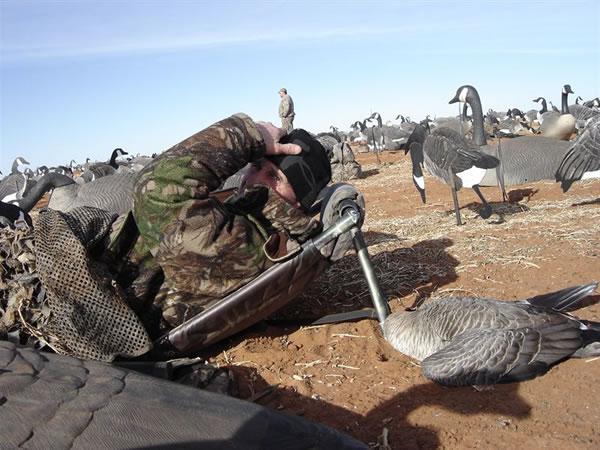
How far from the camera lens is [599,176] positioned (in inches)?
319

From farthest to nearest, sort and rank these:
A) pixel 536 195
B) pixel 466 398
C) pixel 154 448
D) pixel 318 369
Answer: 1. pixel 536 195
2. pixel 318 369
3. pixel 466 398
4. pixel 154 448

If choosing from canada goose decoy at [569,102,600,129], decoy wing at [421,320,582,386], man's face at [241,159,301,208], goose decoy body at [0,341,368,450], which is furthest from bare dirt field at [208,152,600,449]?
canada goose decoy at [569,102,600,129]

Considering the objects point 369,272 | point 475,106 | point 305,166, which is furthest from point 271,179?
point 475,106

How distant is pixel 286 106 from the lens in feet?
69.6

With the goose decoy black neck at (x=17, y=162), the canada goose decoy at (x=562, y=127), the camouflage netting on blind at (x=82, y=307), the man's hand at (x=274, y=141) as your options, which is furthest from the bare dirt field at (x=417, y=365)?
the goose decoy black neck at (x=17, y=162)

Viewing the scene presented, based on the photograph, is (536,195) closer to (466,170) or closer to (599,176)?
(599,176)

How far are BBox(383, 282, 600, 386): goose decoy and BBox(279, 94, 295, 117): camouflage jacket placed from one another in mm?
18119

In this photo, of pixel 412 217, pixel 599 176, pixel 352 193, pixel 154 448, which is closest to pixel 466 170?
pixel 412 217

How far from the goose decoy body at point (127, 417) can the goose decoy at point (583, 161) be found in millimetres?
7160

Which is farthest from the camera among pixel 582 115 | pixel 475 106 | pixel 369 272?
pixel 582 115

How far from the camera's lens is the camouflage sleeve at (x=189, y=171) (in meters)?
3.27

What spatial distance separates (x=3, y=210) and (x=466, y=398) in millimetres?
5440

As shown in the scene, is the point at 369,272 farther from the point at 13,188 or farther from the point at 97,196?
the point at 13,188

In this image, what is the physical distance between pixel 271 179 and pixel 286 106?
17900 millimetres
